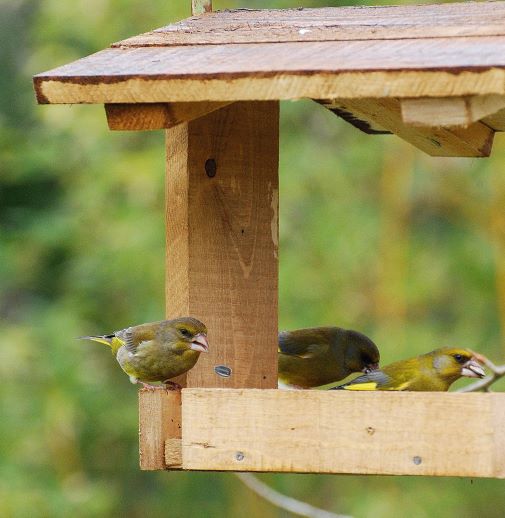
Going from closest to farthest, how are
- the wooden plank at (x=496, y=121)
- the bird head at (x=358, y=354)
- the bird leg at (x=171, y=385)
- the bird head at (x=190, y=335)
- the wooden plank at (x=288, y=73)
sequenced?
the wooden plank at (x=288, y=73), the bird head at (x=190, y=335), the bird leg at (x=171, y=385), the wooden plank at (x=496, y=121), the bird head at (x=358, y=354)

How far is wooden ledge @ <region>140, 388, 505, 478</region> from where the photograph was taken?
3.58 meters

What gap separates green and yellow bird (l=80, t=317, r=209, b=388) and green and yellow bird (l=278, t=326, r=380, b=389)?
53 cm

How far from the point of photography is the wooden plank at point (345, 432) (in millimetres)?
3576

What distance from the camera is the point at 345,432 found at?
3.68 m

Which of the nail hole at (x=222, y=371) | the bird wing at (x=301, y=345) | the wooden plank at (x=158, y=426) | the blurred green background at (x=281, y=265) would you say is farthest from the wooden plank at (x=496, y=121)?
the blurred green background at (x=281, y=265)

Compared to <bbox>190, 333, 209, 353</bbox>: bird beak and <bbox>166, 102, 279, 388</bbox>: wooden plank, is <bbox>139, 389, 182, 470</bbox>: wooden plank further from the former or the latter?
<bbox>166, 102, 279, 388</bbox>: wooden plank

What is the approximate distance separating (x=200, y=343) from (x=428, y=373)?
0.90 meters

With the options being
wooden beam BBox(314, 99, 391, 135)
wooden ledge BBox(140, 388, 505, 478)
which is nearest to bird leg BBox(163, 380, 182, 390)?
wooden ledge BBox(140, 388, 505, 478)

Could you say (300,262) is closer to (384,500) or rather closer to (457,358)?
(384,500)

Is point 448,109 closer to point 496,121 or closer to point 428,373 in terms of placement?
point 496,121

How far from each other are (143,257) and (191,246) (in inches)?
200

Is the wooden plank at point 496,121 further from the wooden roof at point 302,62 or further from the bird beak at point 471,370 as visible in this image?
the bird beak at point 471,370

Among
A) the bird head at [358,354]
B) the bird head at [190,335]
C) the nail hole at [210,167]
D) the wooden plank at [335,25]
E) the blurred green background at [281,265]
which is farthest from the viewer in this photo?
the blurred green background at [281,265]

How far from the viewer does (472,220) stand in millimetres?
9664
